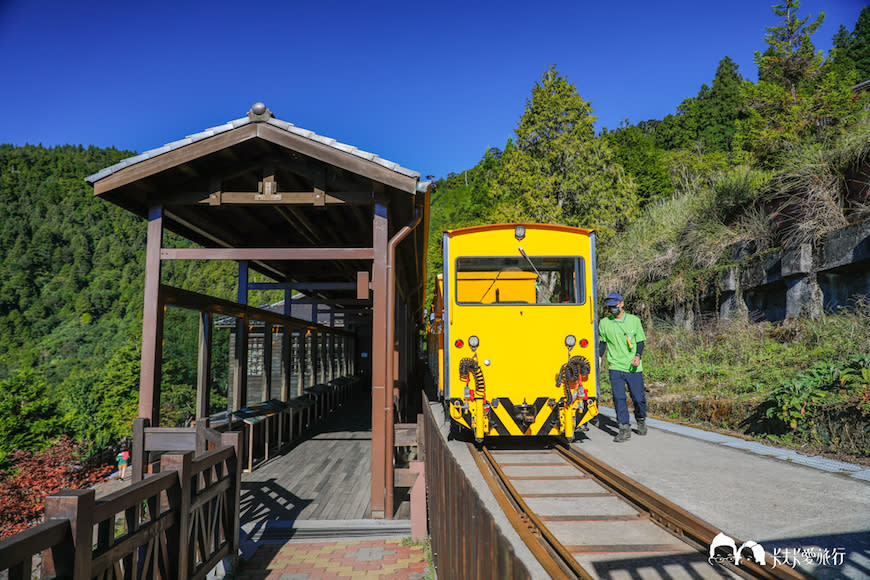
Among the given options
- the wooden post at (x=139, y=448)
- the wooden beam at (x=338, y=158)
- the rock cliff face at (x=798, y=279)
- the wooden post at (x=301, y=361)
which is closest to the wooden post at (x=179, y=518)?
the wooden post at (x=139, y=448)

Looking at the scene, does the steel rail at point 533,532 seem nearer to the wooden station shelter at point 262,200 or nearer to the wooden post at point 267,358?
the wooden station shelter at point 262,200

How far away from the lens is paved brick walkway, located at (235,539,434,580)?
440cm

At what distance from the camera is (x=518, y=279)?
720 centimetres

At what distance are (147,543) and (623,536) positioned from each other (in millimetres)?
3032

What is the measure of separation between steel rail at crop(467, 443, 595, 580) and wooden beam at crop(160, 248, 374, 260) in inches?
110

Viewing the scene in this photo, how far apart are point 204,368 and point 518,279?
4.80 metres

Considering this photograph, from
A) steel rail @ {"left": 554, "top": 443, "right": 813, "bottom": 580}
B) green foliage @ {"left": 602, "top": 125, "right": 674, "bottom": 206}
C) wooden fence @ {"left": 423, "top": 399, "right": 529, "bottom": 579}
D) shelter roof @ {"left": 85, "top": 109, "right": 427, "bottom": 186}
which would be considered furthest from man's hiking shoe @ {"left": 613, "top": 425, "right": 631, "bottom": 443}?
green foliage @ {"left": 602, "top": 125, "right": 674, "bottom": 206}

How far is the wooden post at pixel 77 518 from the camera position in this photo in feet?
7.55

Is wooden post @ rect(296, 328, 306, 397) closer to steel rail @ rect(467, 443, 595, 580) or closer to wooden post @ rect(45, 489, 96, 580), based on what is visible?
steel rail @ rect(467, 443, 595, 580)

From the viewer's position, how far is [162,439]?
16.7 ft

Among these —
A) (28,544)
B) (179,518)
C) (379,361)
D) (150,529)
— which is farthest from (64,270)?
(28,544)

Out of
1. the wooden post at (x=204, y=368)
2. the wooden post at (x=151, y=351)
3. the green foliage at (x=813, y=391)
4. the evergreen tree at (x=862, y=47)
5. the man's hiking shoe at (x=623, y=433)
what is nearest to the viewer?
the wooden post at (x=151, y=351)

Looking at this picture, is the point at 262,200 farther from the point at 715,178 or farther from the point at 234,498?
the point at 715,178

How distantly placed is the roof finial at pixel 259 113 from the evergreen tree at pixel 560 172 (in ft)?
59.5
